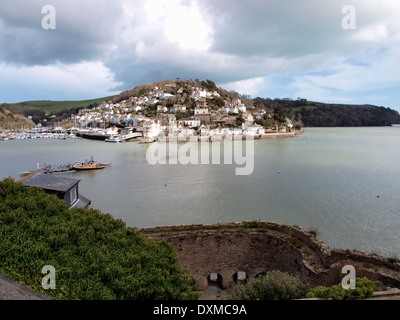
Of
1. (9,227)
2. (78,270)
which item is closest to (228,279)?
(78,270)

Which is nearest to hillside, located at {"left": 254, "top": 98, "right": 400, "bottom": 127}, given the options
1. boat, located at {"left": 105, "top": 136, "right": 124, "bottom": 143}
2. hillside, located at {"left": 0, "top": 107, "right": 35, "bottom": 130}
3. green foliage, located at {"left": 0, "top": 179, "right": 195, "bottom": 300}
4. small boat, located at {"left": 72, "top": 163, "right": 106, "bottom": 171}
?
boat, located at {"left": 105, "top": 136, "right": 124, "bottom": 143}

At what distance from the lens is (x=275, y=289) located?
6441 mm

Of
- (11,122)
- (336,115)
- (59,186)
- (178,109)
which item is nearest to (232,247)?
(59,186)

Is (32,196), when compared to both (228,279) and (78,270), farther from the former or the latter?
(228,279)

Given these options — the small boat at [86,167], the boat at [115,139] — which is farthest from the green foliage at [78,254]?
the boat at [115,139]

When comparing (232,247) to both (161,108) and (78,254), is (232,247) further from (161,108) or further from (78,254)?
(161,108)

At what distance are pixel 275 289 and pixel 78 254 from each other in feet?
14.8

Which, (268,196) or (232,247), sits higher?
(232,247)

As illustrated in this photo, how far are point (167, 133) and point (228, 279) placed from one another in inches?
2709

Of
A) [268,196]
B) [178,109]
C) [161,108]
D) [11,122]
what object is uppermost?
[161,108]

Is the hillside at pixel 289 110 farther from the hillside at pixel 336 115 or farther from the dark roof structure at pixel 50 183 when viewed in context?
the dark roof structure at pixel 50 183

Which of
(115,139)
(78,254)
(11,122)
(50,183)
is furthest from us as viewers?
(11,122)
